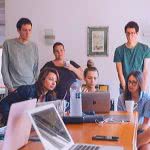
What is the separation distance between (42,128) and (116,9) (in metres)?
3.69

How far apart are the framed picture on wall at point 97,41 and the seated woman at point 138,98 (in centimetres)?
165

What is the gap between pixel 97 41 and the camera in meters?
4.83

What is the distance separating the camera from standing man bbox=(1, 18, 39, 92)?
379cm

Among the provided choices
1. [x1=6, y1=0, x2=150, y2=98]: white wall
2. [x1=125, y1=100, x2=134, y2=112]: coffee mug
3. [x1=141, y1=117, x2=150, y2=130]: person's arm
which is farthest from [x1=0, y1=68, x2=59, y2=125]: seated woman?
[x1=6, y1=0, x2=150, y2=98]: white wall

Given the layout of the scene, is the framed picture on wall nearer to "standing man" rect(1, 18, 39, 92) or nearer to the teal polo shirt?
the teal polo shirt

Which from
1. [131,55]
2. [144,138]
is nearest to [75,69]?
[131,55]

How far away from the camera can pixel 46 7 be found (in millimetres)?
4855

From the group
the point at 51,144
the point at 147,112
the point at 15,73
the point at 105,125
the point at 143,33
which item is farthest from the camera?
the point at 143,33

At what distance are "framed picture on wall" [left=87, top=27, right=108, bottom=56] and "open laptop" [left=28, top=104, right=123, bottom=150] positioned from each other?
11.0 ft

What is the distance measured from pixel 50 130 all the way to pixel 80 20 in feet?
11.8

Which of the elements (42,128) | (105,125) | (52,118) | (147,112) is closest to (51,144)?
(42,128)

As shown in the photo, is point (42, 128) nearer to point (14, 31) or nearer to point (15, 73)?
point (15, 73)

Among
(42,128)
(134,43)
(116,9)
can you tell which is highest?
(116,9)

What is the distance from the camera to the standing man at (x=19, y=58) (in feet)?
12.4
